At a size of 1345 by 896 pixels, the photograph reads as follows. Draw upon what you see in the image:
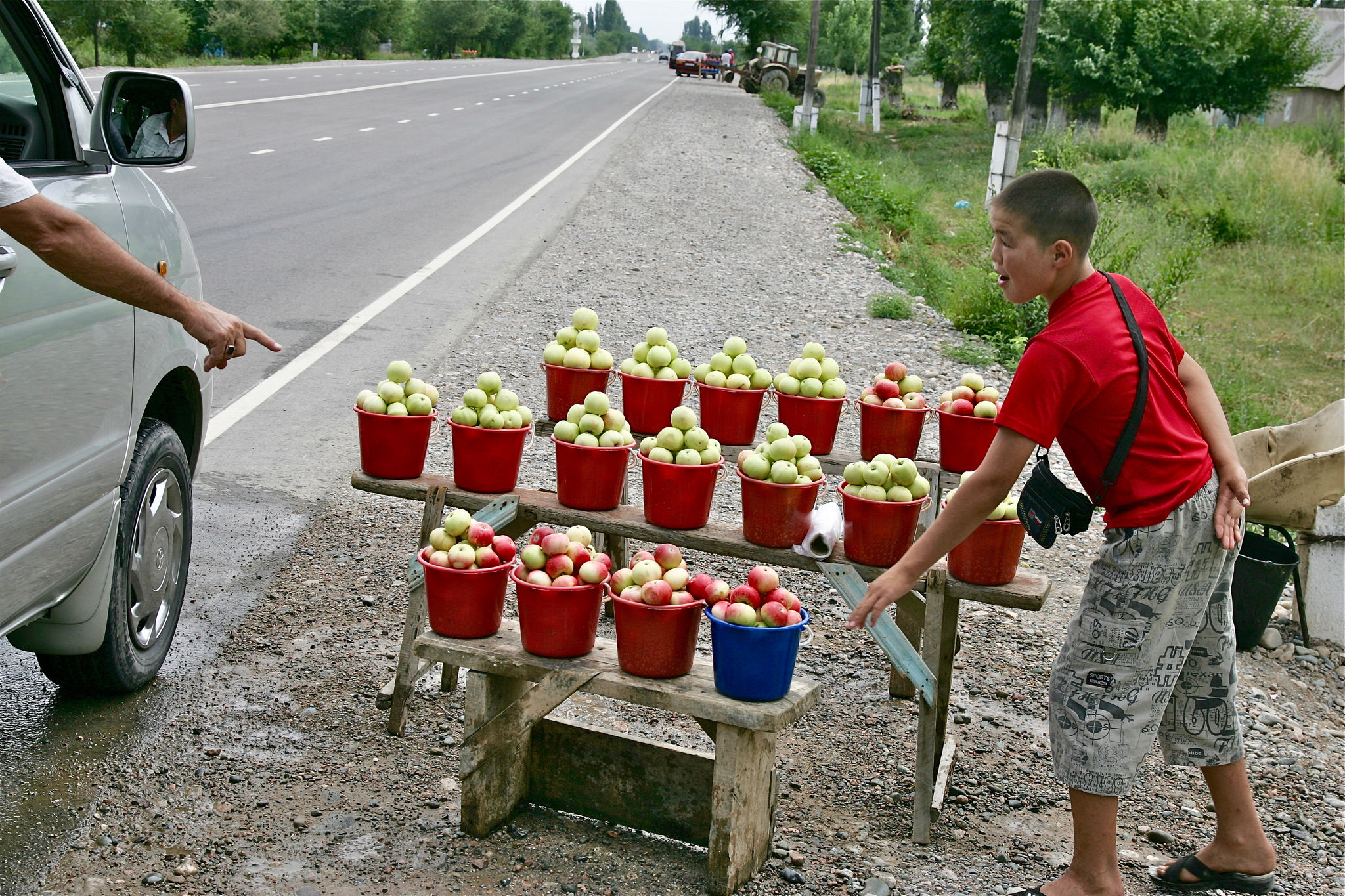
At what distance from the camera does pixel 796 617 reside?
10.8ft

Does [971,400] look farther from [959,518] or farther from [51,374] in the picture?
[51,374]

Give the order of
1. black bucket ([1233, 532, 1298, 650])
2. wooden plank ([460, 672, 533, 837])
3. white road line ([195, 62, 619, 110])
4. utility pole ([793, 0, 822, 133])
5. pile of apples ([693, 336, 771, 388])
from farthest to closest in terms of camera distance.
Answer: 1. utility pole ([793, 0, 822, 133])
2. white road line ([195, 62, 619, 110])
3. black bucket ([1233, 532, 1298, 650])
4. pile of apples ([693, 336, 771, 388])
5. wooden plank ([460, 672, 533, 837])

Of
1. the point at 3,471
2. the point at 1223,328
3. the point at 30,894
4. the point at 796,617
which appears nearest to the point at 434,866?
the point at 30,894

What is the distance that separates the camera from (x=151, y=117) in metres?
3.93

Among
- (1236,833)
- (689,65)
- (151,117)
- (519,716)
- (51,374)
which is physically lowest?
(1236,833)

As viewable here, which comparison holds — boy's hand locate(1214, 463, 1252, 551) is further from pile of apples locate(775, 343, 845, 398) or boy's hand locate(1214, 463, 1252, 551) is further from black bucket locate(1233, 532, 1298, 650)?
black bucket locate(1233, 532, 1298, 650)

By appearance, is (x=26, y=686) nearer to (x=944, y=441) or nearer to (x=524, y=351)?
(x=944, y=441)

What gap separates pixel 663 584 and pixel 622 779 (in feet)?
2.26

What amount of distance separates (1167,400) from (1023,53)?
53.8 feet

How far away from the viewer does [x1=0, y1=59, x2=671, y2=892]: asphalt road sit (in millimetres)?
3797

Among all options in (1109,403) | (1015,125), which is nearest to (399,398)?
(1109,403)

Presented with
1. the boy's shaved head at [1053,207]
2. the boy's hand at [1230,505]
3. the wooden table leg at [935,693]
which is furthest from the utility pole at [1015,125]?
the boy's shaved head at [1053,207]

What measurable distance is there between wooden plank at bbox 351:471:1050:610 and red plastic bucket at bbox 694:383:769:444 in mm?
534

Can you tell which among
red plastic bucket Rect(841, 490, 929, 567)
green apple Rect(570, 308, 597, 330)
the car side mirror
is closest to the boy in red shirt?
red plastic bucket Rect(841, 490, 929, 567)
